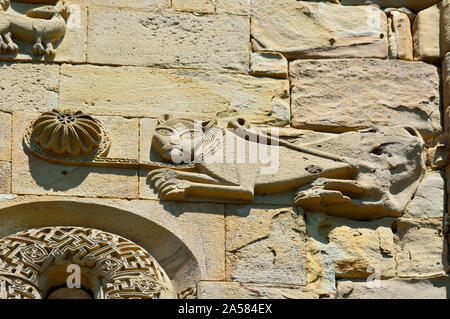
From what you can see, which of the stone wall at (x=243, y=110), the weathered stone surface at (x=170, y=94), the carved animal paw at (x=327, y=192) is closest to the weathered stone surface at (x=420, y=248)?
the stone wall at (x=243, y=110)

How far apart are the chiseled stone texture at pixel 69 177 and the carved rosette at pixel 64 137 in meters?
0.06

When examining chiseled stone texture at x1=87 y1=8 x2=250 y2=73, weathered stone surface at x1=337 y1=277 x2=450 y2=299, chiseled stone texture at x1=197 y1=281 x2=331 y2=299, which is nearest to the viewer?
chiseled stone texture at x1=197 y1=281 x2=331 y2=299

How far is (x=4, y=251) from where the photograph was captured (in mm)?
9914

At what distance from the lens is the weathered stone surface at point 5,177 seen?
10094mm

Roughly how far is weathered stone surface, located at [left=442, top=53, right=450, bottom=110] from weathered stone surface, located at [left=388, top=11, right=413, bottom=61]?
0.83 ft

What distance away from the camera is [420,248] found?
34.0 feet

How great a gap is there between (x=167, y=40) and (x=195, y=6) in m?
0.40

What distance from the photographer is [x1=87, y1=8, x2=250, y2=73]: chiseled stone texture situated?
1094cm

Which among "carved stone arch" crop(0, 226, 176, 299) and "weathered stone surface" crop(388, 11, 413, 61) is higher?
"weathered stone surface" crop(388, 11, 413, 61)

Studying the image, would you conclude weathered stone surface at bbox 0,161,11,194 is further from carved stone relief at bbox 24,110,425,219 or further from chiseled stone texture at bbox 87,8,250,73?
chiseled stone texture at bbox 87,8,250,73

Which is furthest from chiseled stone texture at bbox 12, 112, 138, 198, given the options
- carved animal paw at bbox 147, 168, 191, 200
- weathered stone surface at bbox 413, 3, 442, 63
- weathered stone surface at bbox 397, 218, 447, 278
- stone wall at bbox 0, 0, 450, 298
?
weathered stone surface at bbox 413, 3, 442, 63

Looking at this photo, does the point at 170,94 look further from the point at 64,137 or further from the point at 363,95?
the point at 363,95
